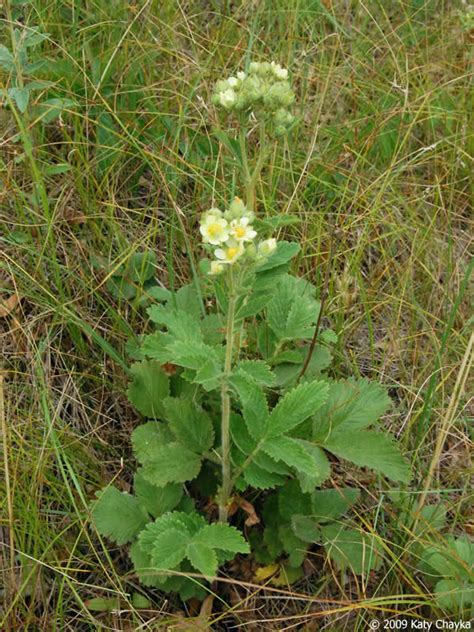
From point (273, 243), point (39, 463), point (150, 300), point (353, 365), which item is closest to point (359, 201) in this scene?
point (353, 365)

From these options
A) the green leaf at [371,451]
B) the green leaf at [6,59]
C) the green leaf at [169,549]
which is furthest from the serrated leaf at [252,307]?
the green leaf at [6,59]

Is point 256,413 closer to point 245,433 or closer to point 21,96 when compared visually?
point 245,433

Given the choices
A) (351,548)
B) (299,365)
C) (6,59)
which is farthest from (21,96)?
(351,548)

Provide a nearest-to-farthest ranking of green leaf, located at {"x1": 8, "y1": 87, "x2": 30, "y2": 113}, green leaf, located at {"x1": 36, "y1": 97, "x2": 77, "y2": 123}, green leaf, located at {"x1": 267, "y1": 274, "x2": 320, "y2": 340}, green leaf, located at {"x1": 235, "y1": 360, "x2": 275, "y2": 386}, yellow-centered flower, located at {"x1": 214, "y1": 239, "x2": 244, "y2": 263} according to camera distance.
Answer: yellow-centered flower, located at {"x1": 214, "y1": 239, "x2": 244, "y2": 263} → green leaf, located at {"x1": 235, "y1": 360, "x2": 275, "y2": 386} → green leaf, located at {"x1": 267, "y1": 274, "x2": 320, "y2": 340} → green leaf, located at {"x1": 8, "y1": 87, "x2": 30, "y2": 113} → green leaf, located at {"x1": 36, "y1": 97, "x2": 77, "y2": 123}

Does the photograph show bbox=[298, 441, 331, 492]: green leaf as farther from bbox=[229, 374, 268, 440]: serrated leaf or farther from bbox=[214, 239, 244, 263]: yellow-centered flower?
bbox=[214, 239, 244, 263]: yellow-centered flower

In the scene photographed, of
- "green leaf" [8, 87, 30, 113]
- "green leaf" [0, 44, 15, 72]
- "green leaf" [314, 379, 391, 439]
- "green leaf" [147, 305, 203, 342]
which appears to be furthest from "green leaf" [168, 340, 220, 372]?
"green leaf" [0, 44, 15, 72]

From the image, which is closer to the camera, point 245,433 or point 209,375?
point 209,375
